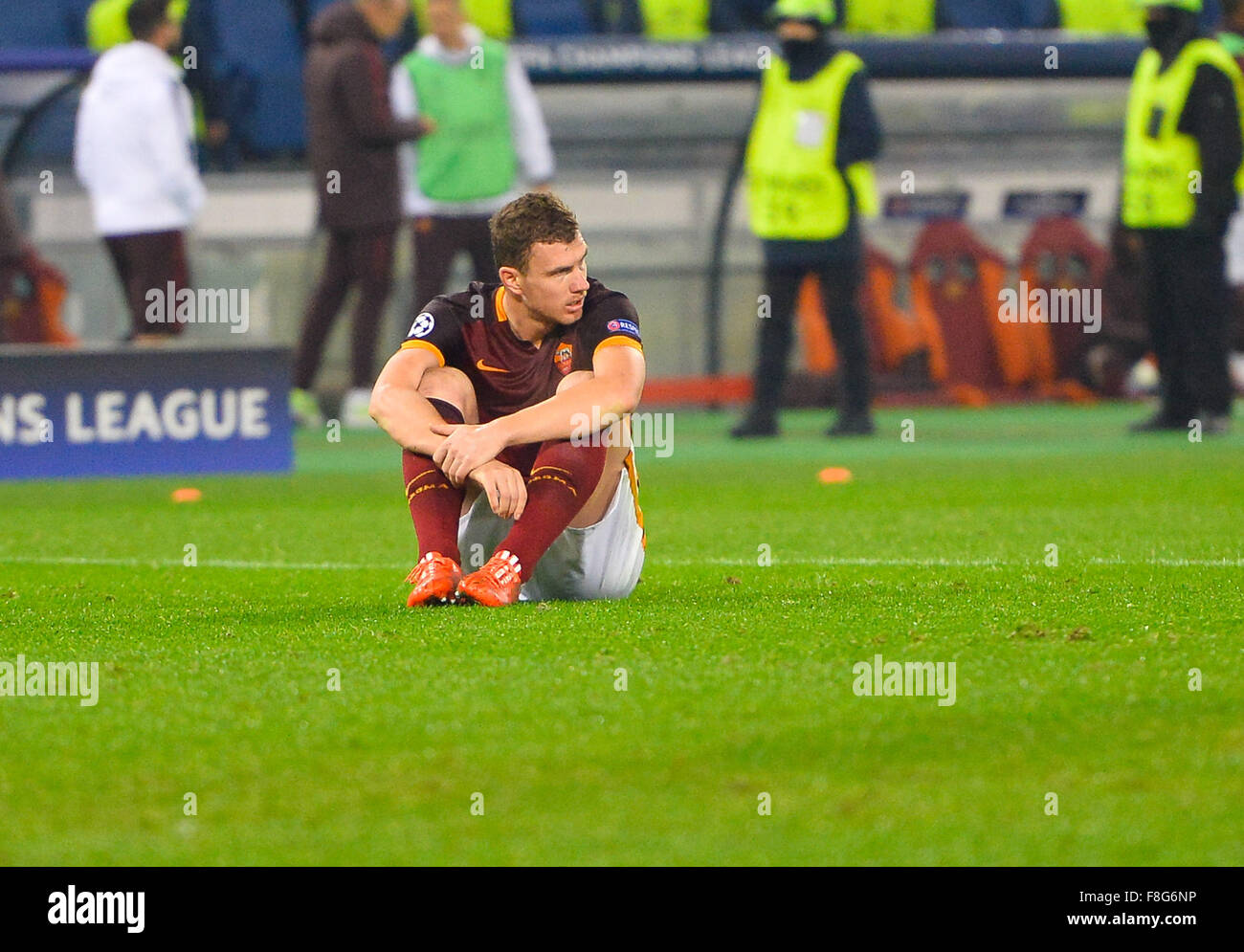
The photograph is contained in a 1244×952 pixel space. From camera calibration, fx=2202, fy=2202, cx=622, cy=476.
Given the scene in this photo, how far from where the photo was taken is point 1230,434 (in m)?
11.7

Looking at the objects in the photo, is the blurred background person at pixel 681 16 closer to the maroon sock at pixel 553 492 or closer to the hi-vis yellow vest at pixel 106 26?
the hi-vis yellow vest at pixel 106 26

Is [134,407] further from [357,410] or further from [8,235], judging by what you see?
[8,235]

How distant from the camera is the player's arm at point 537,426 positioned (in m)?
5.12

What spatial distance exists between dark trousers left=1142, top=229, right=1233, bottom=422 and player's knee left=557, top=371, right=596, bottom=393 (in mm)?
6687

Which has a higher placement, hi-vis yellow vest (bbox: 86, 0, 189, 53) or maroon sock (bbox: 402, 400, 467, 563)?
hi-vis yellow vest (bbox: 86, 0, 189, 53)

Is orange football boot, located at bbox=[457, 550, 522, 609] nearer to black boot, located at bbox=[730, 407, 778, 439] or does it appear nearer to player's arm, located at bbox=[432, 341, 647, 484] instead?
player's arm, located at bbox=[432, 341, 647, 484]

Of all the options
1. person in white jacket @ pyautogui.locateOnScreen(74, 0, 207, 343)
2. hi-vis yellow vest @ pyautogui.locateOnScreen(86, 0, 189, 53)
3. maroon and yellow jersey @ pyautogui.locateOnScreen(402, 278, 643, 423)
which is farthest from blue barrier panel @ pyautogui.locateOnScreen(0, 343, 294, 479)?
hi-vis yellow vest @ pyautogui.locateOnScreen(86, 0, 189, 53)

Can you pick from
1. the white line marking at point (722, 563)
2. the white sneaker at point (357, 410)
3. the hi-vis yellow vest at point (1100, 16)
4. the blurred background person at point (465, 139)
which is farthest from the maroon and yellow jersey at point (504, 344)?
the hi-vis yellow vest at point (1100, 16)

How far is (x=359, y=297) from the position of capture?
40.5 ft

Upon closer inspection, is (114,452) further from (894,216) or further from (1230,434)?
(894,216)

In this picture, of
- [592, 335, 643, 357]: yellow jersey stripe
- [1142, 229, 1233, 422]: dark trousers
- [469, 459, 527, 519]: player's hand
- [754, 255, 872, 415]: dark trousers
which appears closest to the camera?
[469, 459, 527, 519]: player's hand

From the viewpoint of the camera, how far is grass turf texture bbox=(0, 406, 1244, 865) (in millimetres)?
3248

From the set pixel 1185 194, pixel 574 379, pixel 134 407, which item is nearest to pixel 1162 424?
pixel 1185 194
